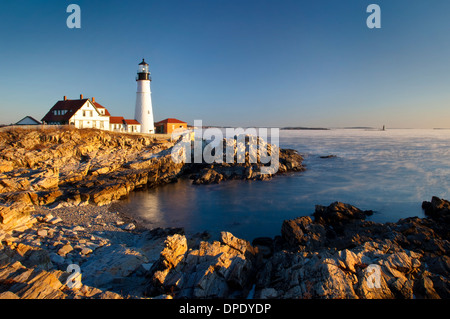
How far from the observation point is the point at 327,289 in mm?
5457

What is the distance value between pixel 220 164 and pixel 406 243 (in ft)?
64.8

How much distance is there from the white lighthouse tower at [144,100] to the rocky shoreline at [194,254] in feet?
55.2

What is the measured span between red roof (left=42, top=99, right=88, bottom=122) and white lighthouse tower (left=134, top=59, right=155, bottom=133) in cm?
667

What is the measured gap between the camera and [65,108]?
2752cm

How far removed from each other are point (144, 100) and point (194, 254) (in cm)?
2849

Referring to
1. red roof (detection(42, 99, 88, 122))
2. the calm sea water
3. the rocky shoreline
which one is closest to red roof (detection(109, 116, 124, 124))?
red roof (detection(42, 99, 88, 122))

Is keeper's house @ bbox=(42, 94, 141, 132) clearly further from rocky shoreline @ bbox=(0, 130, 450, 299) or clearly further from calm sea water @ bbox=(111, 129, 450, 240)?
calm sea water @ bbox=(111, 129, 450, 240)

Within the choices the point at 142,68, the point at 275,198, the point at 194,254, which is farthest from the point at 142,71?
the point at 194,254

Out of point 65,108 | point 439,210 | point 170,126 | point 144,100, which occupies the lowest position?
point 439,210

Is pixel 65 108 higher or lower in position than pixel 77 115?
higher

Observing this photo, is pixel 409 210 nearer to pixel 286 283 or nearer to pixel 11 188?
pixel 286 283

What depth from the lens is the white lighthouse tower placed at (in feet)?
102

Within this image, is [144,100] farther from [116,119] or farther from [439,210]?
[439,210]

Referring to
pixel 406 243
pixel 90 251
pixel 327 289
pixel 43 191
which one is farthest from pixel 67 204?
pixel 406 243
